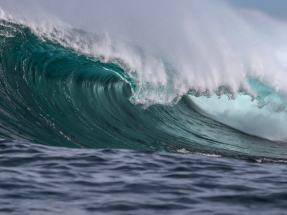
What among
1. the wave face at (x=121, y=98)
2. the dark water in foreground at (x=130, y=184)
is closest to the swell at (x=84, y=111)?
the wave face at (x=121, y=98)

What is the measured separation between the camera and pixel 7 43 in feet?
36.6

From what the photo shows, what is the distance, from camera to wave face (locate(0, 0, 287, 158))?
8633mm

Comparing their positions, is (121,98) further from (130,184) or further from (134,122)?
(130,184)

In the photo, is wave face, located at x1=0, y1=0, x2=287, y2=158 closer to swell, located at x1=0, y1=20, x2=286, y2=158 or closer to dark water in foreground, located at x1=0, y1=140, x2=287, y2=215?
swell, located at x1=0, y1=20, x2=286, y2=158

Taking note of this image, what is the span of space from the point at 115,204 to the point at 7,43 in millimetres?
8887

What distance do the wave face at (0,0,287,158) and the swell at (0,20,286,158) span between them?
0.09ft

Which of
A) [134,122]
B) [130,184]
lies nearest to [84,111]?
[134,122]

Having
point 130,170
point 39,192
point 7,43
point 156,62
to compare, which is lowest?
point 39,192

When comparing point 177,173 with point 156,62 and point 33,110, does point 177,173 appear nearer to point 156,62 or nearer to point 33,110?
point 33,110

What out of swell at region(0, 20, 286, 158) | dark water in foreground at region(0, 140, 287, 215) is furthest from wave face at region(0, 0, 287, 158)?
dark water in foreground at region(0, 140, 287, 215)

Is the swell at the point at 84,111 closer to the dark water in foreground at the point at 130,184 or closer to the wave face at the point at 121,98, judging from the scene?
the wave face at the point at 121,98

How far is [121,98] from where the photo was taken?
1208 centimetres

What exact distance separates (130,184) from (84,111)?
20.1 ft

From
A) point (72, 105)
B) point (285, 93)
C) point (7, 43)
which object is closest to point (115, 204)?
point (72, 105)
